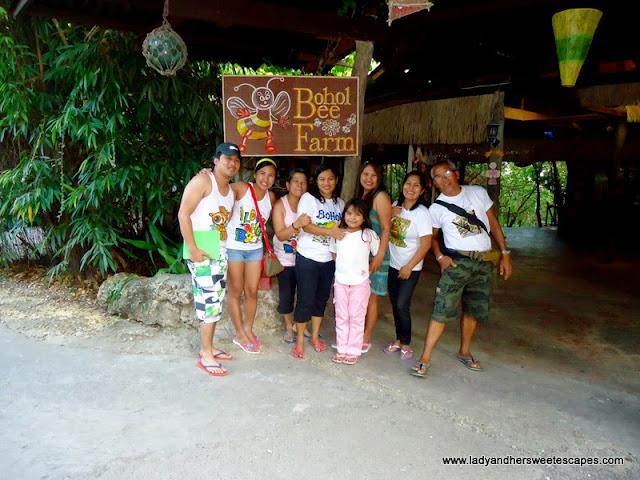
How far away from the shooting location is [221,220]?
3568mm

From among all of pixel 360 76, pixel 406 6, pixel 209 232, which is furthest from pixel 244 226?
pixel 406 6

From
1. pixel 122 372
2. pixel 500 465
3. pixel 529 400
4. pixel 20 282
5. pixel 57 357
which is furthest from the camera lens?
pixel 20 282

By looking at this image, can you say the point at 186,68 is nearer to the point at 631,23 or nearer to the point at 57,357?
the point at 57,357

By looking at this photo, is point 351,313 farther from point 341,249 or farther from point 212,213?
point 212,213

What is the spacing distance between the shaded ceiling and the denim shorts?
1.74m

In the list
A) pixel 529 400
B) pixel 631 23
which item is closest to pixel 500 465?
pixel 529 400

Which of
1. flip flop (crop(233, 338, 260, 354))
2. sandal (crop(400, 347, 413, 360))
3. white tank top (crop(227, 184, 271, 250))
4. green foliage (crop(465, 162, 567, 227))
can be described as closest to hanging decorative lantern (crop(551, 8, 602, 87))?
sandal (crop(400, 347, 413, 360))

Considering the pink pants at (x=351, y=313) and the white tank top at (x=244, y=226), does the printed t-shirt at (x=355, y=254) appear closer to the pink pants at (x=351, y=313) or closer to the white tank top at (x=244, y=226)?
the pink pants at (x=351, y=313)

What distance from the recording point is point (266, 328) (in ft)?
14.1

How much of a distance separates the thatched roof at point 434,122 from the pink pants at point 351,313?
2.47m

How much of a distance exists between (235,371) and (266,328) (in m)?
0.69

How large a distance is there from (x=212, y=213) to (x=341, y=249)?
3.15ft

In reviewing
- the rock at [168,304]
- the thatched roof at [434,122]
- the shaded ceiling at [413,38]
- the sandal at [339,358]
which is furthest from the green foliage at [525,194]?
the sandal at [339,358]

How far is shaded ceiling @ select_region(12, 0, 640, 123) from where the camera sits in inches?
158
